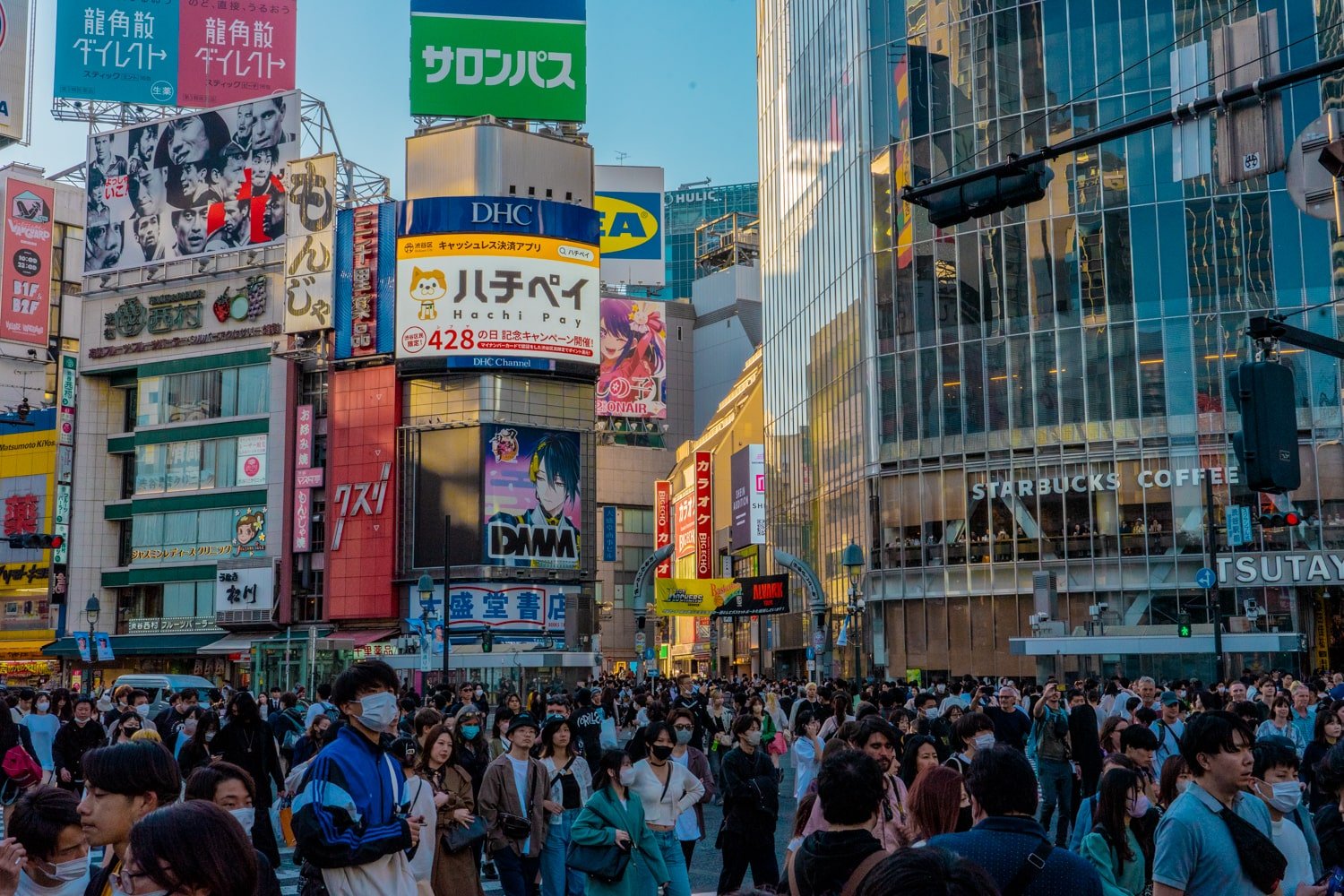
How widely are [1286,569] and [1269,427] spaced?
40546 millimetres

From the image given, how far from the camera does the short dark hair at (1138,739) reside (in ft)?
31.6

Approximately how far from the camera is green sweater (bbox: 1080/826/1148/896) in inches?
297

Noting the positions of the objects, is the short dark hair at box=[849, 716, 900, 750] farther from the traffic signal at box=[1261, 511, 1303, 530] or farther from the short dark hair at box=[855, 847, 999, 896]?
the traffic signal at box=[1261, 511, 1303, 530]

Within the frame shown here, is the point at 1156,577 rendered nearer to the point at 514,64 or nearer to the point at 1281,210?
the point at 1281,210

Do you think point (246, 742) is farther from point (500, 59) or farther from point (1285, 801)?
point (500, 59)

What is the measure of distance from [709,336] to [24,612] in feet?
187

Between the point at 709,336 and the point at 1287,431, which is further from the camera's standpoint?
the point at 709,336

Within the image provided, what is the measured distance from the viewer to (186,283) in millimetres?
78750

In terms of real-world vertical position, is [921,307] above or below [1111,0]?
below

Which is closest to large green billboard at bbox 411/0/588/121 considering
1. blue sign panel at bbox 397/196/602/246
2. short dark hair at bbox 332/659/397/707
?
blue sign panel at bbox 397/196/602/246

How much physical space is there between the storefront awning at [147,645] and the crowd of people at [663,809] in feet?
200

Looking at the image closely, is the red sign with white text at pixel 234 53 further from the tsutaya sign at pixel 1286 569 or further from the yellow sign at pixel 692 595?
the tsutaya sign at pixel 1286 569

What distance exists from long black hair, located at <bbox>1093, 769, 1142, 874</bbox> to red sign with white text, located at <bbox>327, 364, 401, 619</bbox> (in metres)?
64.7

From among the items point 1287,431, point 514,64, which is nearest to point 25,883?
point 1287,431
